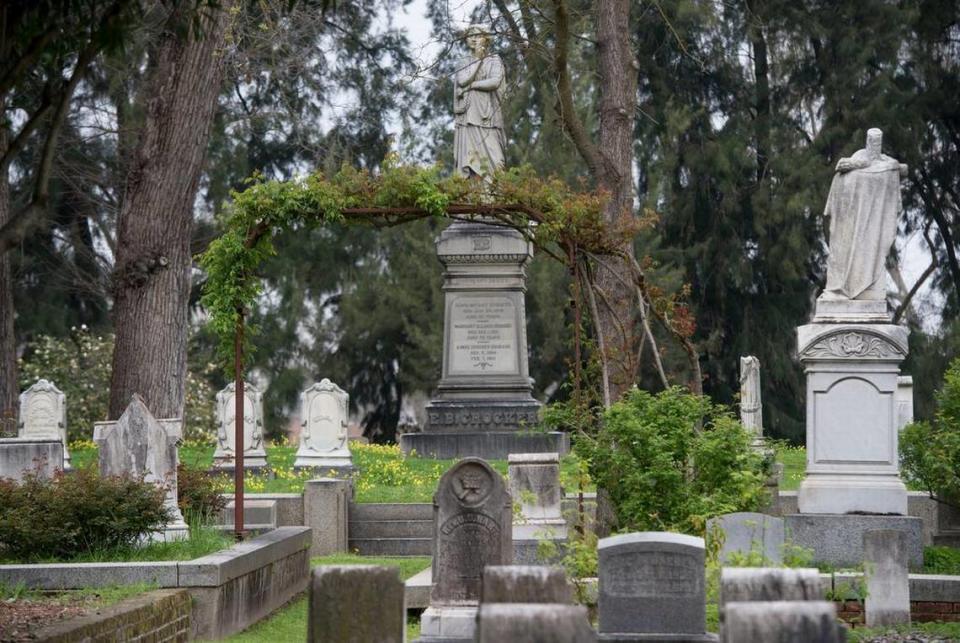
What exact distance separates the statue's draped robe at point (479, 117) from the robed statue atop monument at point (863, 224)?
9.55 m

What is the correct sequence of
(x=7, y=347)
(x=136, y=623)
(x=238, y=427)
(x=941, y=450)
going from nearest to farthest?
1. (x=136, y=623)
2. (x=941, y=450)
3. (x=238, y=427)
4. (x=7, y=347)

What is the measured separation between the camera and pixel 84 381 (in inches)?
1281

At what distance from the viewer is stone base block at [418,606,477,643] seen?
1029 centimetres

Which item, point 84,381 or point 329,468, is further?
point 84,381

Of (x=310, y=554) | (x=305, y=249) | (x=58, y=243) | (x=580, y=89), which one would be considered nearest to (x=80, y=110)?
(x=58, y=243)

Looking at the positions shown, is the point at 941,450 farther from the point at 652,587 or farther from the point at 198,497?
the point at 198,497

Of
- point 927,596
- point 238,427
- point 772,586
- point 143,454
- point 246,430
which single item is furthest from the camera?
point 246,430

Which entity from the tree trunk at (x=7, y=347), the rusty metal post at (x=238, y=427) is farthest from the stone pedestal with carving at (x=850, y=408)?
the tree trunk at (x=7, y=347)

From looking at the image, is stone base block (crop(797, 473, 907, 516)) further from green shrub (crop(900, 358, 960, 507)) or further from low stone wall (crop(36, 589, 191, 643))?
low stone wall (crop(36, 589, 191, 643))

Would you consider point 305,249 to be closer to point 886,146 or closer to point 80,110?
point 80,110

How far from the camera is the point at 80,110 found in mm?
34219

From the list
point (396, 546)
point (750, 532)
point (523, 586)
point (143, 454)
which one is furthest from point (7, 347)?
point (523, 586)

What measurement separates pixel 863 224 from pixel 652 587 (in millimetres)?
6587

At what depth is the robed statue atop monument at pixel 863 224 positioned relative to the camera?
1465 centimetres
